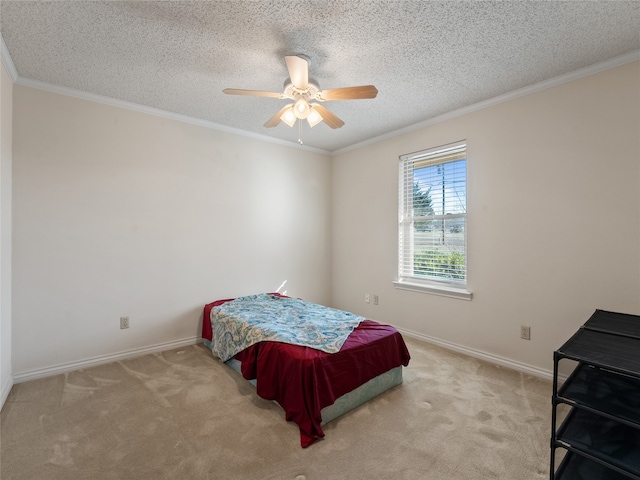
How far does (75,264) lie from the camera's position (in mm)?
2771

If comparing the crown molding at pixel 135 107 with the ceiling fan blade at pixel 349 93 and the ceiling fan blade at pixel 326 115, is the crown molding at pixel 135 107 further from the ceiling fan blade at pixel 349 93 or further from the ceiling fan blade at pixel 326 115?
the ceiling fan blade at pixel 349 93

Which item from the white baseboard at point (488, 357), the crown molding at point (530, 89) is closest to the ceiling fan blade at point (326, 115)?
the crown molding at point (530, 89)

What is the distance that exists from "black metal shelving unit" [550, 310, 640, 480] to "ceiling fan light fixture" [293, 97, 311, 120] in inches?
83.4

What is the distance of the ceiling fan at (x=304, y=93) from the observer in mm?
1983

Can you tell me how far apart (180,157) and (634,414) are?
12.9 feet

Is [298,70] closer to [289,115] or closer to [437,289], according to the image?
[289,115]

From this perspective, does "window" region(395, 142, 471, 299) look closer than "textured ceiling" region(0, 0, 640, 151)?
No

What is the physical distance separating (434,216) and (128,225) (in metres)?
3.31

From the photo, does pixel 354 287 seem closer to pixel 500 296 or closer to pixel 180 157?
pixel 500 296

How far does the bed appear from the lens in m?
1.91

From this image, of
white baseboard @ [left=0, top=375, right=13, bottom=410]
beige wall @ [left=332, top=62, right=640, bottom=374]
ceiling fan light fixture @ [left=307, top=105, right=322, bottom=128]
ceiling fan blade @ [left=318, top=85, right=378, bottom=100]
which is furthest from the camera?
ceiling fan light fixture @ [left=307, top=105, right=322, bottom=128]

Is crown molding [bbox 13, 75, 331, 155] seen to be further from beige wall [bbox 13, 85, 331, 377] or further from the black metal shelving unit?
the black metal shelving unit

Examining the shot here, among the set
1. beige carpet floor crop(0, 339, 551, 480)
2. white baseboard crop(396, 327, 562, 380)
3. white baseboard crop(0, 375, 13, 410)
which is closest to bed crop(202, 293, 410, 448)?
beige carpet floor crop(0, 339, 551, 480)

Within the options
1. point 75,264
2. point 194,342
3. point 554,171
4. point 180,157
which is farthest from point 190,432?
point 554,171
